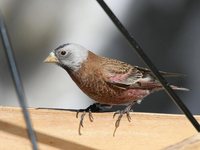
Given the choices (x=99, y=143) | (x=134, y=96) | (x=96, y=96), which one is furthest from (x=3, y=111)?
(x=134, y=96)

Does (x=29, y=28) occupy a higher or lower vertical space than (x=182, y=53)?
higher

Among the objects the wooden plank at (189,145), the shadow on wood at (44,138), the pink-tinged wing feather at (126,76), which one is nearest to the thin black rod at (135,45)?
the wooden plank at (189,145)

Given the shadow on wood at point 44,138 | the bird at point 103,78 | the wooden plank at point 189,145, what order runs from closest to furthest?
the wooden plank at point 189,145, the shadow on wood at point 44,138, the bird at point 103,78

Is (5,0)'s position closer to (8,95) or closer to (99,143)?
(8,95)

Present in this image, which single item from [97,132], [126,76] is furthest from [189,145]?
[126,76]

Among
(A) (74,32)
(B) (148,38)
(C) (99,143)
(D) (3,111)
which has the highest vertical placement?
(D) (3,111)

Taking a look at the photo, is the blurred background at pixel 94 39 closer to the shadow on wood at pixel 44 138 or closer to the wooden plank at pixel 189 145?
the shadow on wood at pixel 44 138

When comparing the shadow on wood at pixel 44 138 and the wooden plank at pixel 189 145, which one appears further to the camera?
the shadow on wood at pixel 44 138

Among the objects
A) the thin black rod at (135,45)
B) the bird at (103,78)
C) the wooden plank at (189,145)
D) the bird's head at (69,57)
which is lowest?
the bird at (103,78)
